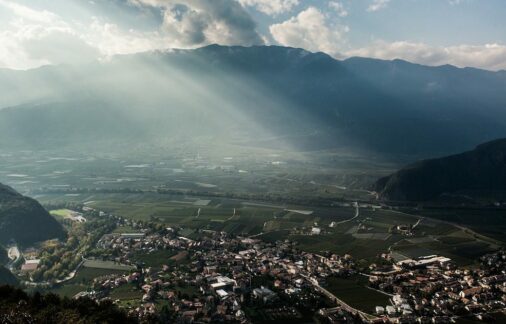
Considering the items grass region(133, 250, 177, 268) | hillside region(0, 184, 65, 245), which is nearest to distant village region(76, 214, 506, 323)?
grass region(133, 250, 177, 268)

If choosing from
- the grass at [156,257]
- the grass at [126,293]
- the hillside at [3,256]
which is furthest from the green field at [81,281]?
the hillside at [3,256]

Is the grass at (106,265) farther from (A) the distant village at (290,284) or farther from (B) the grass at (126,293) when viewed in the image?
(B) the grass at (126,293)

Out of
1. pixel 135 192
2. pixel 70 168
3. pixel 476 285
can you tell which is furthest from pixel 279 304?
pixel 70 168

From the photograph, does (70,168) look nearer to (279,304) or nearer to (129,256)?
(129,256)

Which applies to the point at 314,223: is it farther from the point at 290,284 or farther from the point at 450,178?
the point at 450,178

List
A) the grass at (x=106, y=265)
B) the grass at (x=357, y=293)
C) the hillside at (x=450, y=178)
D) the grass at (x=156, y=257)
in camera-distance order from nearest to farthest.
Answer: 1. the grass at (x=357, y=293)
2. the grass at (x=106, y=265)
3. the grass at (x=156, y=257)
4. the hillside at (x=450, y=178)

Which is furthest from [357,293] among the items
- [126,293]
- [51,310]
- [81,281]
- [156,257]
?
[81,281]
